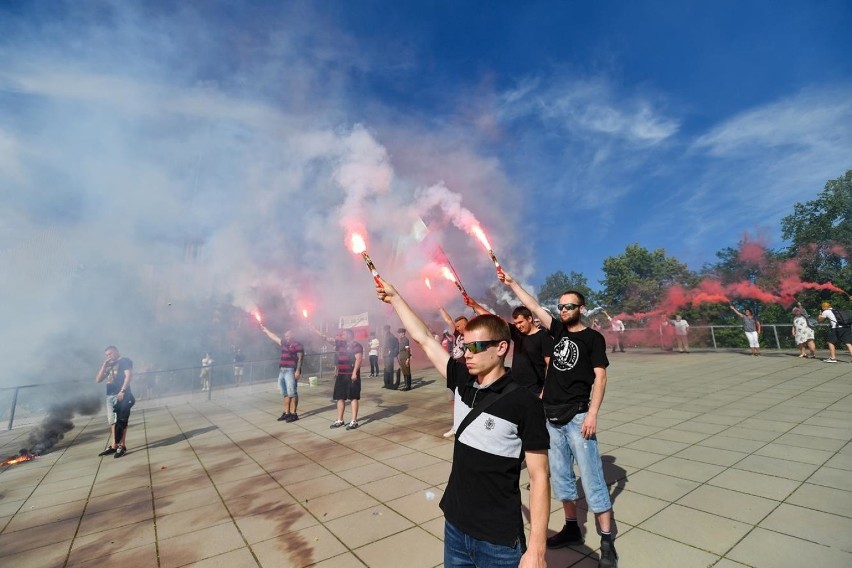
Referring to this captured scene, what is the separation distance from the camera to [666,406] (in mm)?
8602

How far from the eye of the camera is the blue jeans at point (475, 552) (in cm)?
189

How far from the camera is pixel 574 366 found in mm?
3512

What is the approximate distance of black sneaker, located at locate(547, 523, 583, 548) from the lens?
348 cm

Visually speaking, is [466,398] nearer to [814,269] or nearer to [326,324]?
[326,324]

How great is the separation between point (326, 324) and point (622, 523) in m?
30.5

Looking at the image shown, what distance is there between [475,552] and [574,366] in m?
2.02

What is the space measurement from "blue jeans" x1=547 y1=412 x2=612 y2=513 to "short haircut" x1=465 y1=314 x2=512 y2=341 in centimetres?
150

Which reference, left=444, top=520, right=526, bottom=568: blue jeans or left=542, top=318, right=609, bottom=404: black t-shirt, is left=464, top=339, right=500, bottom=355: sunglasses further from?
left=542, top=318, right=609, bottom=404: black t-shirt

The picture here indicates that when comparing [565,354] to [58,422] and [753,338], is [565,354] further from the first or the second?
[753,338]

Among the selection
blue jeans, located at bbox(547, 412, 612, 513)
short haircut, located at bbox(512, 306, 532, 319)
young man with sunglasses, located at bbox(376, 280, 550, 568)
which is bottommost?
blue jeans, located at bbox(547, 412, 612, 513)

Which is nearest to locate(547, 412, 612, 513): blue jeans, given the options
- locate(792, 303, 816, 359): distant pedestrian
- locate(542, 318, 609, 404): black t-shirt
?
locate(542, 318, 609, 404): black t-shirt

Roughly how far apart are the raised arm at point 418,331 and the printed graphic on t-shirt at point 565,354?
1.47m

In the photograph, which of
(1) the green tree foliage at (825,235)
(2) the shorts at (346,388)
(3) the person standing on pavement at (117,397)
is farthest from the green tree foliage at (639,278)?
(3) the person standing on pavement at (117,397)

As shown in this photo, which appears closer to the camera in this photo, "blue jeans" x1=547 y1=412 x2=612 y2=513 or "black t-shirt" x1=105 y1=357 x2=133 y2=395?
"blue jeans" x1=547 y1=412 x2=612 y2=513
